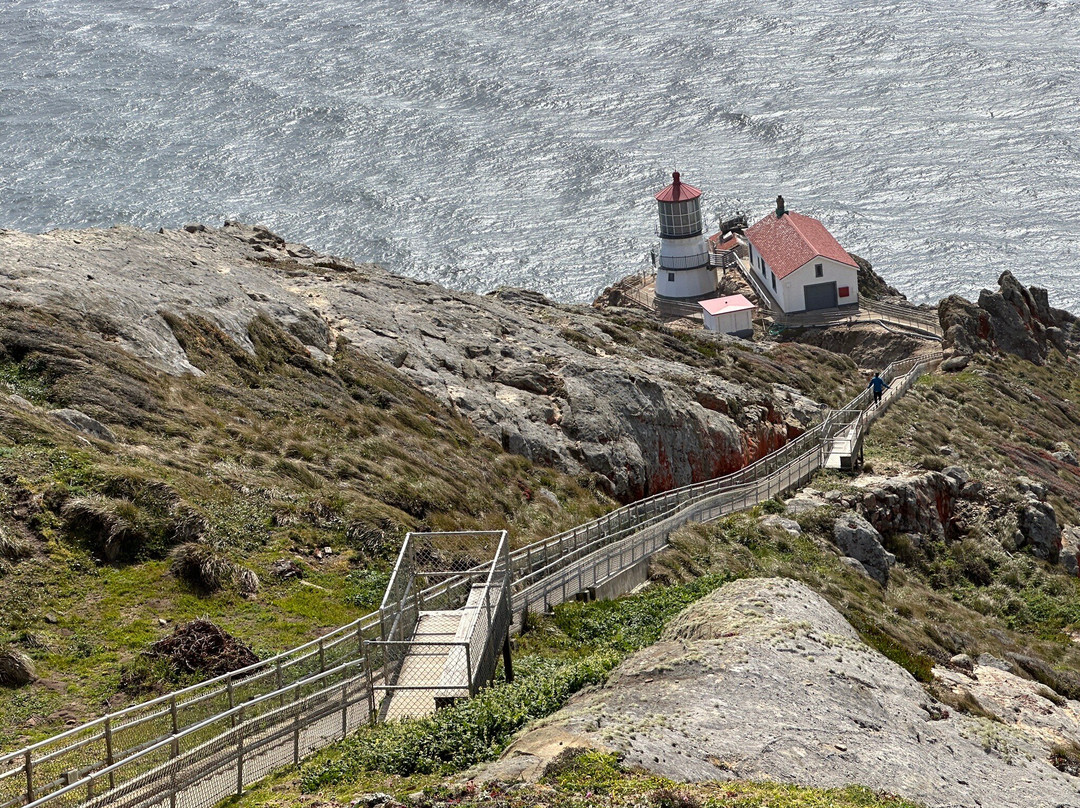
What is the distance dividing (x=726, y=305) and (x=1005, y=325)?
18.2 metres

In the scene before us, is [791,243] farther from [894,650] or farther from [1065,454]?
[894,650]

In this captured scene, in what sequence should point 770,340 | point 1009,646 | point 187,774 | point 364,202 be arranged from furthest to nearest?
point 364,202, point 770,340, point 1009,646, point 187,774

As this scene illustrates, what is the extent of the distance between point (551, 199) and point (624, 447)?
74792mm

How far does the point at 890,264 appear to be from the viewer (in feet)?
313

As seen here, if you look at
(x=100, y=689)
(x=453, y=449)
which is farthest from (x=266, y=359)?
(x=100, y=689)

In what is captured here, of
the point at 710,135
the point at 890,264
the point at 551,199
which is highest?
the point at 710,135

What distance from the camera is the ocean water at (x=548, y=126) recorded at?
9938 cm

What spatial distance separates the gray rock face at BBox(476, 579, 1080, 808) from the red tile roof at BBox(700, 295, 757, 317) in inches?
2239

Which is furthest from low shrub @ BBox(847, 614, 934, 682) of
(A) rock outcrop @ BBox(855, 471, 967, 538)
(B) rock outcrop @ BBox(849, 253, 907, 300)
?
(B) rock outcrop @ BBox(849, 253, 907, 300)

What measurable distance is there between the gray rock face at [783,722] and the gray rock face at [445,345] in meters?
15.3

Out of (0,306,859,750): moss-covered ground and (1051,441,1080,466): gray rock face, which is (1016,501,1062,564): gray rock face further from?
(0,306,859,750): moss-covered ground

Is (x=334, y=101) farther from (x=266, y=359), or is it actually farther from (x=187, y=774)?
(x=187, y=774)

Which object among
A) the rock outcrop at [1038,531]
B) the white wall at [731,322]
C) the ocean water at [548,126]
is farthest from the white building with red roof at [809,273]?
the rock outcrop at [1038,531]

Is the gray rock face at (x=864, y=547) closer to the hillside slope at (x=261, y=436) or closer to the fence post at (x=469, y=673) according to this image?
the hillside slope at (x=261, y=436)
